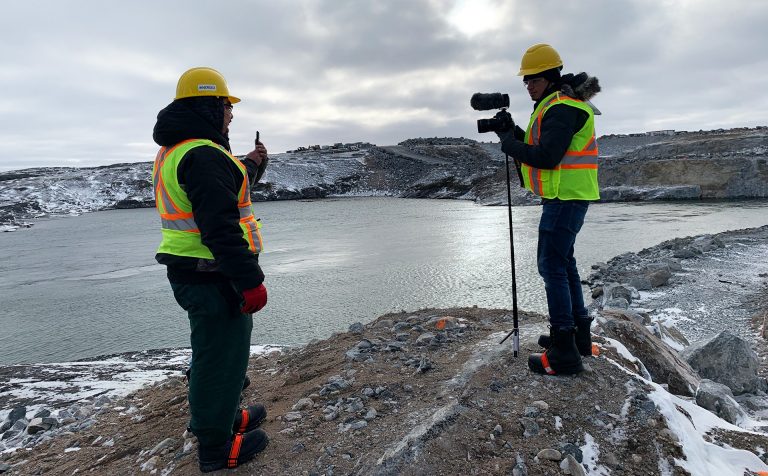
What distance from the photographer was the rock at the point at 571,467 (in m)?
2.98

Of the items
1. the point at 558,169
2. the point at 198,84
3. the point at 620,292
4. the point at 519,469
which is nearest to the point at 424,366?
the point at 519,469

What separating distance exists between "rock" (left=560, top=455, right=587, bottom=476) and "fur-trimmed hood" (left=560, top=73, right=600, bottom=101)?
257 centimetres

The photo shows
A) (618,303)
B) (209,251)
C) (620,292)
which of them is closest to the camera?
(209,251)

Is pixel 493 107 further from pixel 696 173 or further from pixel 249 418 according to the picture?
pixel 696 173

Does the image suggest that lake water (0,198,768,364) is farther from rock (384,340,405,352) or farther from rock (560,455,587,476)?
rock (560,455,587,476)

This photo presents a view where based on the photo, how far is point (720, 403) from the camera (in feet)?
14.6

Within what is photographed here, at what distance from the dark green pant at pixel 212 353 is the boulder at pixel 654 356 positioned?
13.2 ft

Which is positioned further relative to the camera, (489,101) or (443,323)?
(443,323)

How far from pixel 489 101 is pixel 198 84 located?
224cm

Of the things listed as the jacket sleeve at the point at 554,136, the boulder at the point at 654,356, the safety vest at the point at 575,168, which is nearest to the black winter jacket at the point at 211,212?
the jacket sleeve at the point at 554,136

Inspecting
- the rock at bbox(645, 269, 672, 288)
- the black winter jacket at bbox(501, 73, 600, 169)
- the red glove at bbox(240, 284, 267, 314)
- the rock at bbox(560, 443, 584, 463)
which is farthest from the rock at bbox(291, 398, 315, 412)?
Answer: the rock at bbox(645, 269, 672, 288)

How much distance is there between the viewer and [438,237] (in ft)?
82.6

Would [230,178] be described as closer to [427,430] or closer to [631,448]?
[427,430]

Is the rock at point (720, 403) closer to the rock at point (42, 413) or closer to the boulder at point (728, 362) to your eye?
the boulder at point (728, 362)
